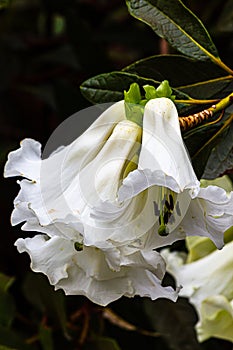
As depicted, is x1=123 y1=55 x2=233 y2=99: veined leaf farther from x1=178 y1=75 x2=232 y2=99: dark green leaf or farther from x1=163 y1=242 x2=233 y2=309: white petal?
x1=163 y1=242 x2=233 y2=309: white petal

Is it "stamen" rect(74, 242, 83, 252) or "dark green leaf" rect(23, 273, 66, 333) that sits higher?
"stamen" rect(74, 242, 83, 252)

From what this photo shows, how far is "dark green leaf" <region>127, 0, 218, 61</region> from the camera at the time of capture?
2.44 feet

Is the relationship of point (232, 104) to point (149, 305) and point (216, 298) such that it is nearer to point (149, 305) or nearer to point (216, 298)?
point (216, 298)

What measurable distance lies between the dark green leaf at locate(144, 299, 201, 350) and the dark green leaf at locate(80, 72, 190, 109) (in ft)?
1.38

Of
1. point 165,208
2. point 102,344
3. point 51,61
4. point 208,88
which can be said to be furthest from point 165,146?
point 51,61

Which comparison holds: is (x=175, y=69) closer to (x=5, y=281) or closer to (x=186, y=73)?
(x=186, y=73)

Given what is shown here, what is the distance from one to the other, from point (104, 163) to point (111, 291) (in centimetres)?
11

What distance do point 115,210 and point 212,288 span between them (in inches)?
13.7

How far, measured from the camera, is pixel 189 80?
2.54ft

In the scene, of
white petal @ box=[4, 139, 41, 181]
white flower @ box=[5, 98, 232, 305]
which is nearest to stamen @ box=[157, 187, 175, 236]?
white flower @ box=[5, 98, 232, 305]

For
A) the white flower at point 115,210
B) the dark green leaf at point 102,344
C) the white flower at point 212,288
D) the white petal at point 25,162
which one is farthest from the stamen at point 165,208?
the dark green leaf at point 102,344

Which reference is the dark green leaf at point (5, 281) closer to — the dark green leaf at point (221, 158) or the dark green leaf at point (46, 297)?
the dark green leaf at point (46, 297)

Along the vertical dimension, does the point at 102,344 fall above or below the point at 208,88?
below

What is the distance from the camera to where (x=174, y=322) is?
1.04m
